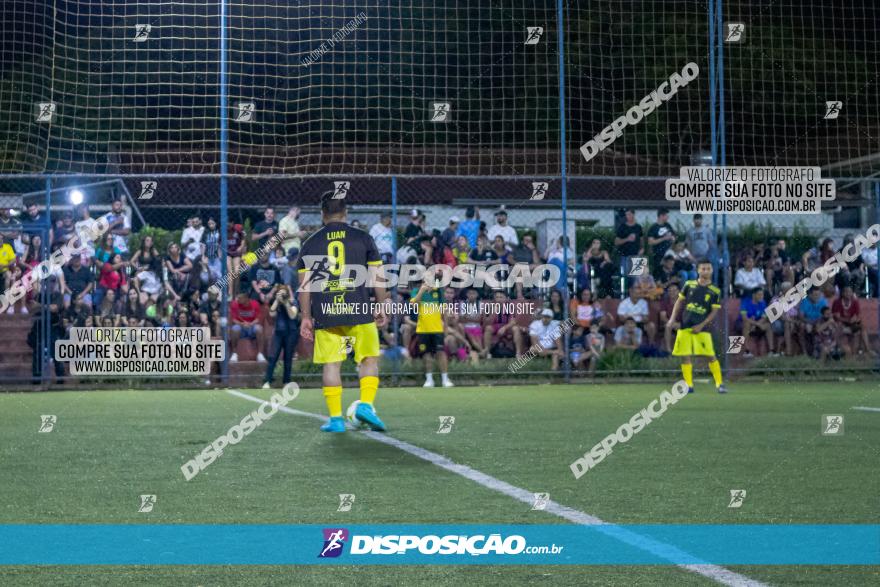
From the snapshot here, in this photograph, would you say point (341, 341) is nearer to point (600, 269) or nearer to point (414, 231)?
point (414, 231)

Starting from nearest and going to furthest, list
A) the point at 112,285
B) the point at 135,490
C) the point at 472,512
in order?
1. the point at 472,512
2. the point at 135,490
3. the point at 112,285

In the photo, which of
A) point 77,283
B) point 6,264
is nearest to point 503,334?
point 77,283

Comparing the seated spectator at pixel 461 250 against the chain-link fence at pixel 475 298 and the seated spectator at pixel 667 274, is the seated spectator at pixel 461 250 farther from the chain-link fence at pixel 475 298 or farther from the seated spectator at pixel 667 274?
the seated spectator at pixel 667 274

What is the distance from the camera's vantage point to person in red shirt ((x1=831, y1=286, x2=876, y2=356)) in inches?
878

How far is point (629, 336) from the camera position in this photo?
21.7 meters

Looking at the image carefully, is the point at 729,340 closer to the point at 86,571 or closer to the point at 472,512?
the point at 472,512

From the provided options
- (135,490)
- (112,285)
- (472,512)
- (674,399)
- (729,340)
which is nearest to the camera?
(472,512)

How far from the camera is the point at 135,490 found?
7215 mm

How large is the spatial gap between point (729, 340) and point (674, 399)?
6029 mm

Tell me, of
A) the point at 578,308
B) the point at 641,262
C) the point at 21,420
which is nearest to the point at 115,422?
the point at 21,420

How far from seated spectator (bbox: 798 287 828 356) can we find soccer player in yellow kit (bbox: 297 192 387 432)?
44.3ft

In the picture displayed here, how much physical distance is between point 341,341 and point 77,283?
33.9ft

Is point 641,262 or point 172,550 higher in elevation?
point 641,262

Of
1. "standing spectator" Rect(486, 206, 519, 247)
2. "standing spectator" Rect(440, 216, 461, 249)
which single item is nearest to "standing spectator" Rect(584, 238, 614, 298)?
"standing spectator" Rect(486, 206, 519, 247)
